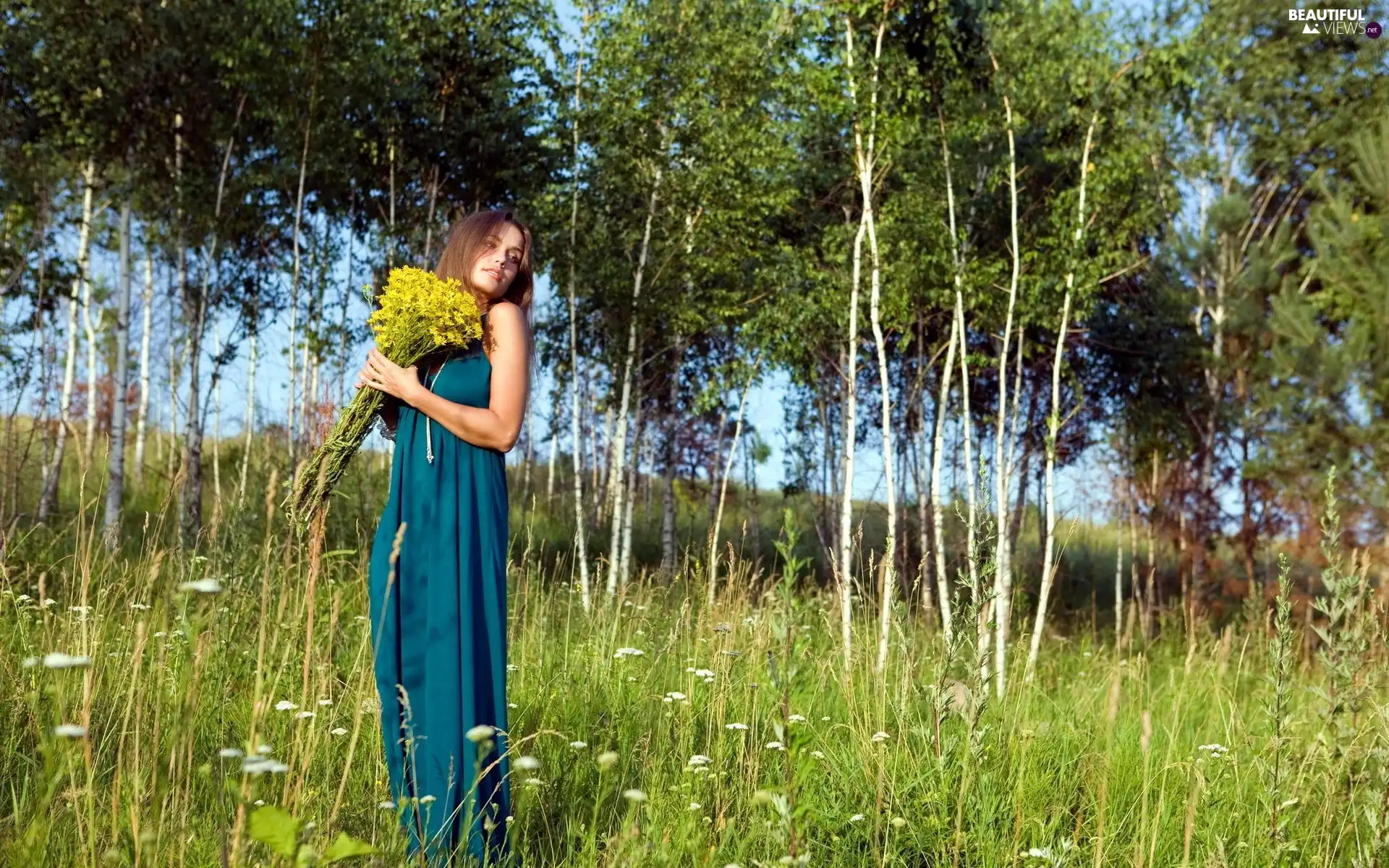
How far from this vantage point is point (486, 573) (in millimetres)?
2924

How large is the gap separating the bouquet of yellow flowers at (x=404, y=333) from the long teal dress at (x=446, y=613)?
0.10 meters

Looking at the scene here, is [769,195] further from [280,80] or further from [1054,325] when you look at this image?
[280,80]

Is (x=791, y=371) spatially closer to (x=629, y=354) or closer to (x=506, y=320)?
(x=629, y=354)

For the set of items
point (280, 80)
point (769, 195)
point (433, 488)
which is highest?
point (280, 80)

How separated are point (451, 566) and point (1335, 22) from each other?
1675 cm

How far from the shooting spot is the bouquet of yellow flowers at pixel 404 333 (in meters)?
2.90

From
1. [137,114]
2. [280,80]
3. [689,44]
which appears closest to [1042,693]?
[689,44]

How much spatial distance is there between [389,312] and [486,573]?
78 centimetres

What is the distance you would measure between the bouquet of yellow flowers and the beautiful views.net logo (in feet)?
52.8

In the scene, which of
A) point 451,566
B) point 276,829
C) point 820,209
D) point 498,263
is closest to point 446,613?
point 451,566

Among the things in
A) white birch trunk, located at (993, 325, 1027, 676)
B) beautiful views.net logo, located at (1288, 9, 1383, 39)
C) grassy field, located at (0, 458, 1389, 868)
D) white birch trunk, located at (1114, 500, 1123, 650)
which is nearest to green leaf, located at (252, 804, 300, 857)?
grassy field, located at (0, 458, 1389, 868)

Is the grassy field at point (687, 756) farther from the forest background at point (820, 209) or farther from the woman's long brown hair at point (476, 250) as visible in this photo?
the forest background at point (820, 209)

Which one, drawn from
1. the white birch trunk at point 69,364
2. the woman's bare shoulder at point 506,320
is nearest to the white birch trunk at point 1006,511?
the woman's bare shoulder at point 506,320

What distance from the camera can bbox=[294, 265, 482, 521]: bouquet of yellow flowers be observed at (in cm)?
290
